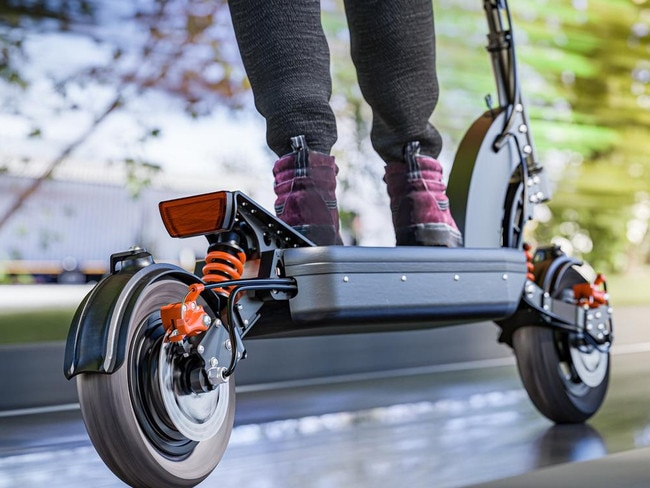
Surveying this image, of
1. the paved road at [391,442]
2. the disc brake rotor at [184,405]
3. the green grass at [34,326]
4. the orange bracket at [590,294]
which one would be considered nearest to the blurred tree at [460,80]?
the green grass at [34,326]

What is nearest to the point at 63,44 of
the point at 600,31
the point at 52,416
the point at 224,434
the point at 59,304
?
the point at 59,304

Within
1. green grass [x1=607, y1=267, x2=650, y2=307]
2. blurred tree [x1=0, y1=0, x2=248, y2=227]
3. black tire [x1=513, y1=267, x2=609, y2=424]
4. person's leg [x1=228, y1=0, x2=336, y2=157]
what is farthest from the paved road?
green grass [x1=607, y1=267, x2=650, y2=307]

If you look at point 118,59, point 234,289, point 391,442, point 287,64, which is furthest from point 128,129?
point 234,289

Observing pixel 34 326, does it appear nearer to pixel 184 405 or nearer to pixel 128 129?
pixel 128 129

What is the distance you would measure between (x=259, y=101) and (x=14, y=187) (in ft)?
5.21

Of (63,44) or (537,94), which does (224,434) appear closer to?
(63,44)

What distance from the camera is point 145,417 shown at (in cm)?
95

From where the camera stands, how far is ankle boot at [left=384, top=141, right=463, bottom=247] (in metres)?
1.26

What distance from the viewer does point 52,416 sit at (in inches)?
72.1

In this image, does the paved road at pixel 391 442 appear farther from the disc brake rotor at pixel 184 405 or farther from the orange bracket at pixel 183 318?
the orange bracket at pixel 183 318

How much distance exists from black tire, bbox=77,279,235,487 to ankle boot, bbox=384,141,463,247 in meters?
0.38

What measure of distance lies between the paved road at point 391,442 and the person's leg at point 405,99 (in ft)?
1.09

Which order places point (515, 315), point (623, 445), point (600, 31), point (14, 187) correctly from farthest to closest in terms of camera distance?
point (600, 31) < point (14, 187) < point (515, 315) < point (623, 445)

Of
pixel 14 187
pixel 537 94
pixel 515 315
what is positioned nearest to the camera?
pixel 515 315
